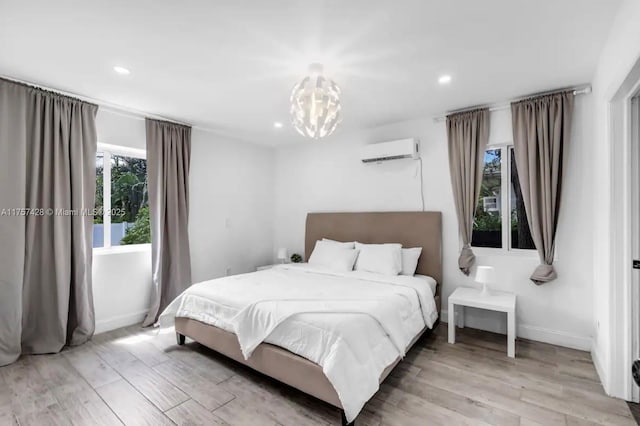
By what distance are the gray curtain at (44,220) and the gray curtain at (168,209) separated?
2.00ft

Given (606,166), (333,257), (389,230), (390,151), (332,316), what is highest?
(390,151)

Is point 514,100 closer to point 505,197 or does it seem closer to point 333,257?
point 505,197

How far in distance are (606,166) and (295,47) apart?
8.15 feet

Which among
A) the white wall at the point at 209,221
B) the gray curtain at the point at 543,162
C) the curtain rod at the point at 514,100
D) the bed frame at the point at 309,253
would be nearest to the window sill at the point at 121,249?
the white wall at the point at 209,221

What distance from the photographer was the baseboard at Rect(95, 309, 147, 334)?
3.30m

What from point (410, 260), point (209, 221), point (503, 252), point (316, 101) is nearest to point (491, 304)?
point (503, 252)

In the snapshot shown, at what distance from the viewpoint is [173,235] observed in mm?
3727

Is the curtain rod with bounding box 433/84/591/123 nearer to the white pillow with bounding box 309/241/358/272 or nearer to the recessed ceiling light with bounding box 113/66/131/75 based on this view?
the white pillow with bounding box 309/241/358/272

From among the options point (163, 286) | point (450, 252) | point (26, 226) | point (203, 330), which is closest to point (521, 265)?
point (450, 252)

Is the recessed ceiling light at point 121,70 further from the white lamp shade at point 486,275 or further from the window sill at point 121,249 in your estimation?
the white lamp shade at point 486,275

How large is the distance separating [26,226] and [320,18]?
3103mm

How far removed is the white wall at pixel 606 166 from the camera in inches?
65.9

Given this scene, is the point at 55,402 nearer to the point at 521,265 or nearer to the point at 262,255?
the point at 262,255

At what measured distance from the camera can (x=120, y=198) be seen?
3.61m
